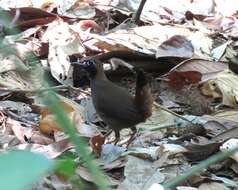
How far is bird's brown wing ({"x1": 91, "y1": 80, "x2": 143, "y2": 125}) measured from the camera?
3.05m

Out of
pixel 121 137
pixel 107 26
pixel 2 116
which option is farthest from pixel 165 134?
pixel 107 26

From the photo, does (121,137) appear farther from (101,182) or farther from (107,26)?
(101,182)

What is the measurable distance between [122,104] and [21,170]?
2724 mm

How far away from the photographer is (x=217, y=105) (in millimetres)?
3607

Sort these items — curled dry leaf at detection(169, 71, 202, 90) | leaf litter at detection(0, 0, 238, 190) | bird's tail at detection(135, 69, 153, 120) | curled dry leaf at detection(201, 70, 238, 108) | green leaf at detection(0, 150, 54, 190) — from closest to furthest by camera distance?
green leaf at detection(0, 150, 54, 190)
leaf litter at detection(0, 0, 238, 190)
bird's tail at detection(135, 69, 153, 120)
curled dry leaf at detection(201, 70, 238, 108)
curled dry leaf at detection(169, 71, 202, 90)

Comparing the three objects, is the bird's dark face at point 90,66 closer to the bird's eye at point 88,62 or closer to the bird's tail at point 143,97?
the bird's eye at point 88,62

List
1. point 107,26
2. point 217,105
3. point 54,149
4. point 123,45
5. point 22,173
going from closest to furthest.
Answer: point 22,173 < point 54,149 < point 217,105 < point 123,45 < point 107,26

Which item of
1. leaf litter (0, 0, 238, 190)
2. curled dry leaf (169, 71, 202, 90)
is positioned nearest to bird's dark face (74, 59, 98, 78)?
leaf litter (0, 0, 238, 190)

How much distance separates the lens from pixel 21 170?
0.38 meters

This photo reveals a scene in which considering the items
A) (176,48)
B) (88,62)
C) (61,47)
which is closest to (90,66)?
(88,62)

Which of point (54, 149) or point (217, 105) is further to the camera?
point (217, 105)

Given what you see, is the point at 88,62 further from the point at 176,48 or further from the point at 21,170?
the point at 21,170

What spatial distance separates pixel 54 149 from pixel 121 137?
0.61m

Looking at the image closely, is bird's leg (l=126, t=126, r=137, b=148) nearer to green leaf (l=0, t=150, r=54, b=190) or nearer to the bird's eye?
the bird's eye
